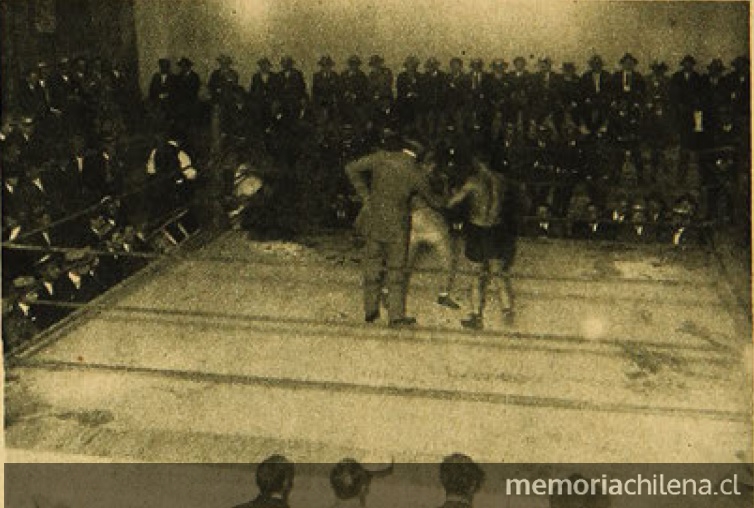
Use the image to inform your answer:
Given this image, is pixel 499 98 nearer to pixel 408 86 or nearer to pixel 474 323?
pixel 408 86

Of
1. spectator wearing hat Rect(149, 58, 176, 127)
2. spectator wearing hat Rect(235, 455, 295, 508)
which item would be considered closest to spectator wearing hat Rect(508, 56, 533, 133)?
spectator wearing hat Rect(149, 58, 176, 127)

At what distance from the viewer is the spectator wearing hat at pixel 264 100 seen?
1052cm

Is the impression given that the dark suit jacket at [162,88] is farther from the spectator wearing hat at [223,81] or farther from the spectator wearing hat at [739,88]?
the spectator wearing hat at [739,88]

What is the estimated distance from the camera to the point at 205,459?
497cm

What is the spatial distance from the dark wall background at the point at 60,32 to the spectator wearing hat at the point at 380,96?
4.33 m

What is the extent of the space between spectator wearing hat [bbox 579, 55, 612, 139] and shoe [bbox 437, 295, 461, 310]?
3830mm

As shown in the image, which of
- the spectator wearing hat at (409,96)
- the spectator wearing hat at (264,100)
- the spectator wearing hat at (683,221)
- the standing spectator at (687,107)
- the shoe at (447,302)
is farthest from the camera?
the spectator wearing hat at (409,96)

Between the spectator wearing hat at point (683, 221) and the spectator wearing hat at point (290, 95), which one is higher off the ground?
the spectator wearing hat at point (290, 95)

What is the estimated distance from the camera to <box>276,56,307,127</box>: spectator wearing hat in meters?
10.4

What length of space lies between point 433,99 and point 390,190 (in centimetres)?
486

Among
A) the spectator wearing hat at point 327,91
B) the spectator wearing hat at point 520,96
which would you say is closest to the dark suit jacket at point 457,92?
the spectator wearing hat at point 520,96

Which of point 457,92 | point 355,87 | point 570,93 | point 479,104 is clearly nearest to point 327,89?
point 355,87

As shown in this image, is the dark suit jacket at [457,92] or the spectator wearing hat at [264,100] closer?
the spectator wearing hat at [264,100]

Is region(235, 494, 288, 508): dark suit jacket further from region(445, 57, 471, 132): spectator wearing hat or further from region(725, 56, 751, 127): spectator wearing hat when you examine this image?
region(725, 56, 751, 127): spectator wearing hat
